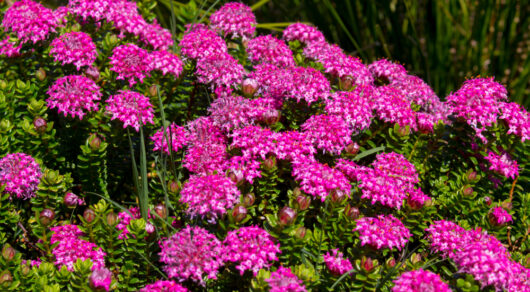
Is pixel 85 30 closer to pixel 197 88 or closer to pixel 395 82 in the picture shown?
pixel 197 88

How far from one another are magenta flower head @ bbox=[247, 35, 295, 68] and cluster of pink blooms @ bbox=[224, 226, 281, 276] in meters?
1.63

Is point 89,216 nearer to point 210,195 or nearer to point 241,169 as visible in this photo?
point 210,195

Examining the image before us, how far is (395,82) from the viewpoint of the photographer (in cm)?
373

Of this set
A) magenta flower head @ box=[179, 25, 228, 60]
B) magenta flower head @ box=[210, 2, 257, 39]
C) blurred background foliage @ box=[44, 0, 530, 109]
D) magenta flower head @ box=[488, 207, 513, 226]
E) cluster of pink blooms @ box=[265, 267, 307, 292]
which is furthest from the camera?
blurred background foliage @ box=[44, 0, 530, 109]

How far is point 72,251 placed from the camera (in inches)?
105

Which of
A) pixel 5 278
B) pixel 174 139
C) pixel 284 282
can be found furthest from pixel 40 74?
pixel 284 282

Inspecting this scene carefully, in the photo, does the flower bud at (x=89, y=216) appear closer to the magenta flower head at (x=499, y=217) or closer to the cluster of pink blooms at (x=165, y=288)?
the cluster of pink blooms at (x=165, y=288)

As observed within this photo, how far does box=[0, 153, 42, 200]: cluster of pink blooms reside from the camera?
288cm

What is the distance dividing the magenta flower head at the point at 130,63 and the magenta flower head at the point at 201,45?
28 cm

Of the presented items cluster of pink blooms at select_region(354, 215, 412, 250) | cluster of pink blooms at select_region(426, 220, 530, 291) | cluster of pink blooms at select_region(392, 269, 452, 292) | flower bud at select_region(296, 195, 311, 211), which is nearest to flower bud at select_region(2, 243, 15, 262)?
flower bud at select_region(296, 195, 311, 211)

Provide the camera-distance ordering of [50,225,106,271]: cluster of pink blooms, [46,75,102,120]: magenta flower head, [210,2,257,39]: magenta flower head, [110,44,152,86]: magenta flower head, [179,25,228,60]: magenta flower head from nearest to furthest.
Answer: [50,225,106,271]: cluster of pink blooms → [46,75,102,120]: magenta flower head → [110,44,152,86]: magenta flower head → [179,25,228,60]: magenta flower head → [210,2,257,39]: magenta flower head

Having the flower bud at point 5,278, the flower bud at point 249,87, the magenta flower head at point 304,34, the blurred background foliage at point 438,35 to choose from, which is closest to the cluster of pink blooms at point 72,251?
the flower bud at point 5,278

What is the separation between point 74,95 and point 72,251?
3.29 feet

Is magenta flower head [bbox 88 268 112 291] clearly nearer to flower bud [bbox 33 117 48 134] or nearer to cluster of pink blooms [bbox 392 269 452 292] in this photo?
flower bud [bbox 33 117 48 134]
